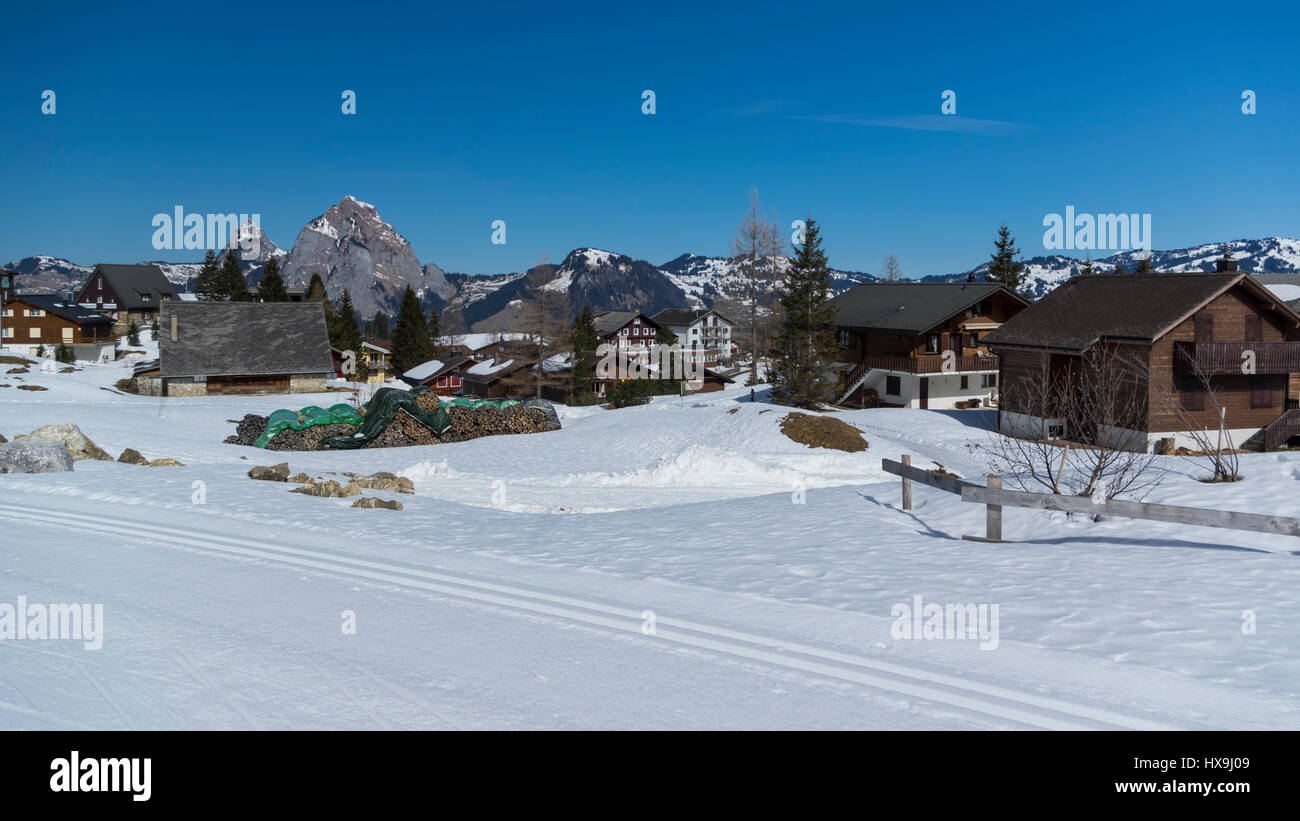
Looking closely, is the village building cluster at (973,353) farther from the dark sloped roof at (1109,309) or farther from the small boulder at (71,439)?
the small boulder at (71,439)

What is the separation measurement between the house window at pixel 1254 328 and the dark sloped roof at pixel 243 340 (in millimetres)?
47297

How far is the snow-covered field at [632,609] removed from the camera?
305 inches

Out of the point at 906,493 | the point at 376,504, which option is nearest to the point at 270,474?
the point at 376,504

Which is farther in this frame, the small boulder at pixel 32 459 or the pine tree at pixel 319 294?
the pine tree at pixel 319 294

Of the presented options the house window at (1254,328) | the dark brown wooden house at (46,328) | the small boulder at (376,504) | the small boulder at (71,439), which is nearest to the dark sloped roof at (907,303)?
the house window at (1254,328)

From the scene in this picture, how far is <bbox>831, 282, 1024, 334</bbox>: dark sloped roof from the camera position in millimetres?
48781

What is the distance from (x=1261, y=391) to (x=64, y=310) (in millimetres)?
101353

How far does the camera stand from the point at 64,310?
8838 cm

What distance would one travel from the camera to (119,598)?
10836mm

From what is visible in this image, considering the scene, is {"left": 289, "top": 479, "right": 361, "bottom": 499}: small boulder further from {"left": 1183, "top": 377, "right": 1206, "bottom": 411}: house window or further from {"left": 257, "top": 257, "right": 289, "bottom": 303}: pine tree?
{"left": 257, "top": 257, "right": 289, "bottom": 303}: pine tree

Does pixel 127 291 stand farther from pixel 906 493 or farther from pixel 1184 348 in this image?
pixel 906 493

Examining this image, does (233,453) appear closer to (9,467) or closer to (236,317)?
(9,467)

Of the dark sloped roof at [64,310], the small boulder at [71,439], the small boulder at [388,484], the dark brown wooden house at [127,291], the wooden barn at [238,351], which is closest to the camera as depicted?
the small boulder at [388,484]
